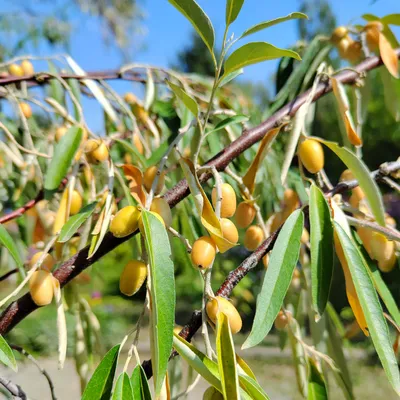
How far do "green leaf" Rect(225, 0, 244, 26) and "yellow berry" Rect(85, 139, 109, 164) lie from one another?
0.21m

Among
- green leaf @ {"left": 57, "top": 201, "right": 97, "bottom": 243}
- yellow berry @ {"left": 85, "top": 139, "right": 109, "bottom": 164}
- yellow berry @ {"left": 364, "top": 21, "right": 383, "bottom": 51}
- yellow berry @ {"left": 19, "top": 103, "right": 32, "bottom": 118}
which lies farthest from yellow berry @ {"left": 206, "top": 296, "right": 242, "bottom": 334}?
yellow berry @ {"left": 19, "top": 103, "right": 32, "bottom": 118}

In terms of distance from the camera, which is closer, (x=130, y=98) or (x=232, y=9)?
(x=232, y=9)

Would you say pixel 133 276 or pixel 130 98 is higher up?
pixel 130 98

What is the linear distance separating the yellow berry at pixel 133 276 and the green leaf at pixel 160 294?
0.12ft

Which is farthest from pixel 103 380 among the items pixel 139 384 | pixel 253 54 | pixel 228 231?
pixel 253 54

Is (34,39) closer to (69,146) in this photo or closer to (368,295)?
(69,146)

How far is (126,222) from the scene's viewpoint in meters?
0.34

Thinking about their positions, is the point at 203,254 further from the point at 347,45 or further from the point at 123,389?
the point at 347,45

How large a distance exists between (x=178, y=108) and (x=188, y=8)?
1.25ft

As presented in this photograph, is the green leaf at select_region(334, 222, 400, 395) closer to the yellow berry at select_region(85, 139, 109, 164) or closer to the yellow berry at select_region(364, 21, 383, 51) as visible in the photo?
the yellow berry at select_region(85, 139, 109, 164)

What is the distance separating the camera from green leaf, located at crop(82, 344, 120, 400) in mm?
312

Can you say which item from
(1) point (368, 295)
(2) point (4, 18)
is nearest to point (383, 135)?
(2) point (4, 18)

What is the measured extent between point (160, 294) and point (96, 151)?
0.77ft

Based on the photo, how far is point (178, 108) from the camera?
71 cm
